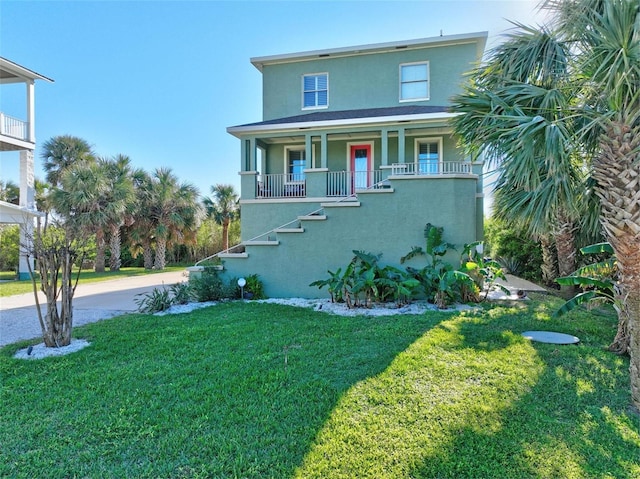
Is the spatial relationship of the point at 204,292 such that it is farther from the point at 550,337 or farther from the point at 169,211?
the point at 169,211

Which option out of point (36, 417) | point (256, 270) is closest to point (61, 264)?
point (36, 417)

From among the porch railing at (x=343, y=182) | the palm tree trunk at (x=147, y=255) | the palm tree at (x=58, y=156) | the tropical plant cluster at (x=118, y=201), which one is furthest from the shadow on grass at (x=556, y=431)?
the palm tree at (x=58, y=156)

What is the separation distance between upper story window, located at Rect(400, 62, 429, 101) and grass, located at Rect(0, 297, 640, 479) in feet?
36.7

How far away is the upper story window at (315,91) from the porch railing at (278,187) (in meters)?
4.24

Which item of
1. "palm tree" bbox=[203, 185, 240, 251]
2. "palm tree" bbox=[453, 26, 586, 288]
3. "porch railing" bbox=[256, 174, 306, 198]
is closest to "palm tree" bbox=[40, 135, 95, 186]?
"palm tree" bbox=[203, 185, 240, 251]

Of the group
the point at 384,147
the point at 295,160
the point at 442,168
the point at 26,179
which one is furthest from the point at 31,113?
the point at 442,168

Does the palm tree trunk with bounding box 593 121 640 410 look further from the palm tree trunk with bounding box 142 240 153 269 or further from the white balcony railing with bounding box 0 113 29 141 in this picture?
the palm tree trunk with bounding box 142 240 153 269

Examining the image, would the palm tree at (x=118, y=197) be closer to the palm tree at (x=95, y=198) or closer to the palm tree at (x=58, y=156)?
the palm tree at (x=95, y=198)

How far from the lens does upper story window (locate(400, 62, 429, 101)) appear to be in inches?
562

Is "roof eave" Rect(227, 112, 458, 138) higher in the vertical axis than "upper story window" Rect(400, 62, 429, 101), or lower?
lower

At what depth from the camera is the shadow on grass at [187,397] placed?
284cm

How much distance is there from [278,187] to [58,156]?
22.1 m

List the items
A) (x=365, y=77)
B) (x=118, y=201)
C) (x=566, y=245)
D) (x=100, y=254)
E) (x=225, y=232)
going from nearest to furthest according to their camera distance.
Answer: (x=566, y=245) < (x=365, y=77) < (x=118, y=201) < (x=100, y=254) < (x=225, y=232)

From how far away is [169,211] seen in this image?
24094 millimetres
